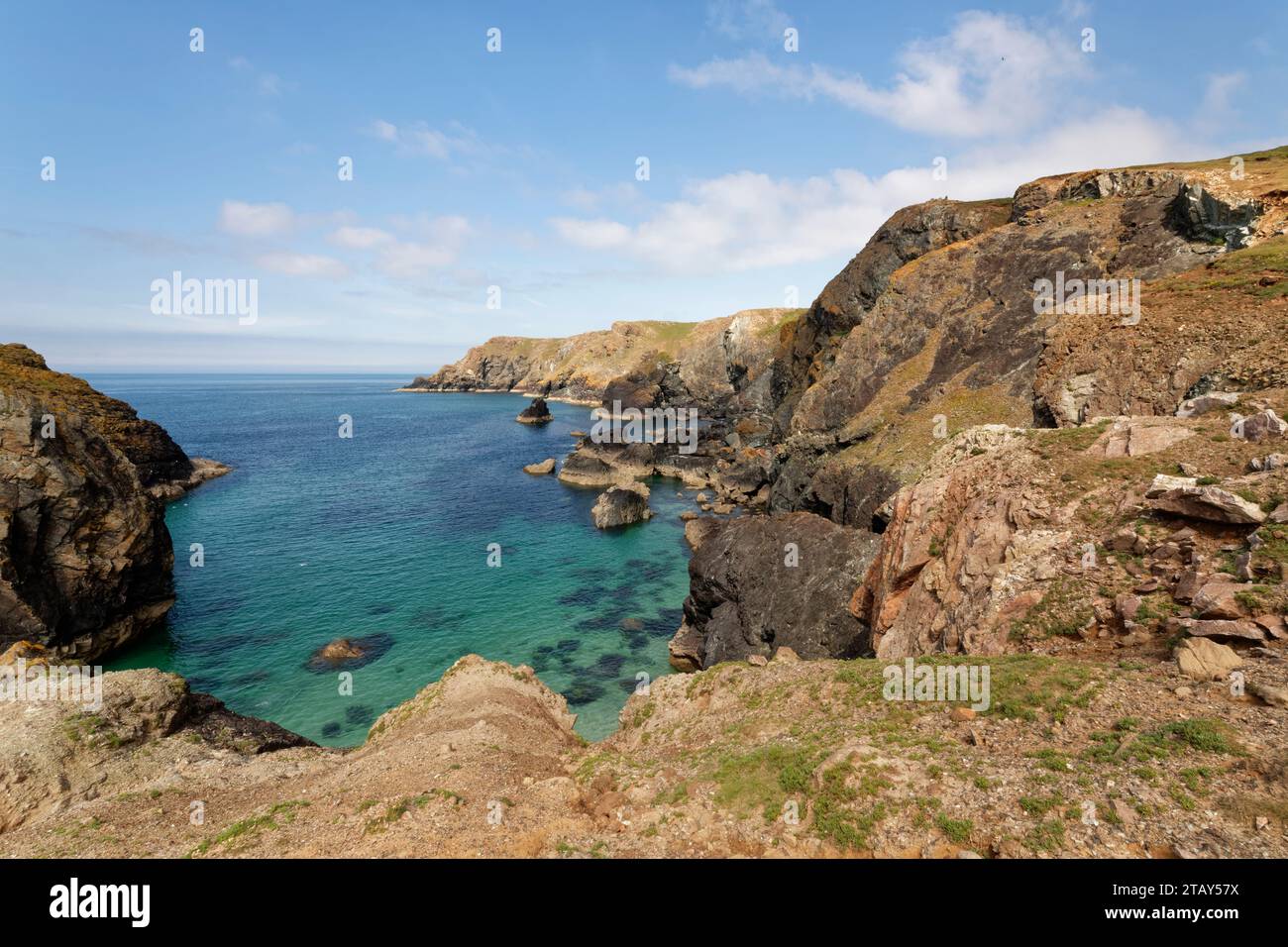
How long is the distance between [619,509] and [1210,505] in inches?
2151

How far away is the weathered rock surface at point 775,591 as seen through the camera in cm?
3234

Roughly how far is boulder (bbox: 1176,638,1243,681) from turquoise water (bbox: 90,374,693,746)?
1043 inches

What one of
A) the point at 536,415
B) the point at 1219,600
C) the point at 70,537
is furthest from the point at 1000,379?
the point at 536,415

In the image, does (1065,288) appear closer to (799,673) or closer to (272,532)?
(799,673)

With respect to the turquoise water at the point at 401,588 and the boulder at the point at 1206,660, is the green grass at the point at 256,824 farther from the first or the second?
the boulder at the point at 1206,660

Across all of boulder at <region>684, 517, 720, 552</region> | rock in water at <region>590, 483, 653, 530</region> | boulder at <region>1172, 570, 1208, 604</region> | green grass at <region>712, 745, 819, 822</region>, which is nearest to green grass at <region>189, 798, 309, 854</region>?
green grass at <region>712, 745, 819, 822</region>

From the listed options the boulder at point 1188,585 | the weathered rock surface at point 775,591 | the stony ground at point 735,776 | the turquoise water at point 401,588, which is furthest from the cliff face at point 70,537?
the boulder at point 1188,585

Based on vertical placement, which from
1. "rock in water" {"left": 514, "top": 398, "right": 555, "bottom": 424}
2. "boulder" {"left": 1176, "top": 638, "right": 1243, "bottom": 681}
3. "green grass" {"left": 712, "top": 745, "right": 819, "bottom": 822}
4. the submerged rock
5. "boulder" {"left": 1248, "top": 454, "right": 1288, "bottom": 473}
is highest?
"rock in water" {"left": 514, "top": 398, "right": 555, "bottom": 424}

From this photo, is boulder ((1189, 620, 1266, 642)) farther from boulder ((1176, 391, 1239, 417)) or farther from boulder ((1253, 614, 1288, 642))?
boulder ((1176, 391, 1239, 417))

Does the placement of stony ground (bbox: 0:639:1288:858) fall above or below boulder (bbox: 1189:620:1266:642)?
below

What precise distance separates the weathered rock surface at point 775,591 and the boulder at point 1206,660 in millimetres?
16710

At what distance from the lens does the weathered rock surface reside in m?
32.3
